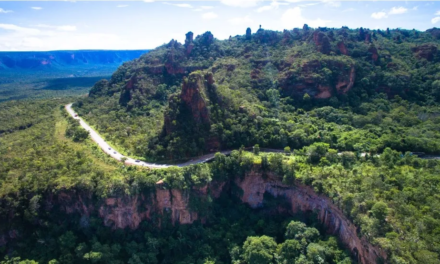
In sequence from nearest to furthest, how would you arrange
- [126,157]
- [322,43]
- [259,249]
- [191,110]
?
[259,249] → [126,157] → [191,110] → [322,43]

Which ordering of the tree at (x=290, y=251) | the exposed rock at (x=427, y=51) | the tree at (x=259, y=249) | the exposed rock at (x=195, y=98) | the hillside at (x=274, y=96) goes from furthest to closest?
the exposed rock at (x=427, y=51), the exposed rock at (x=195, y=98), the hillside at (x=274, y=96), the tree at (x=259, y=249), the tree at (x=290, y=251)

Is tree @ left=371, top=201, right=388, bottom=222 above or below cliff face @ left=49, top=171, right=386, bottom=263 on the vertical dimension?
above

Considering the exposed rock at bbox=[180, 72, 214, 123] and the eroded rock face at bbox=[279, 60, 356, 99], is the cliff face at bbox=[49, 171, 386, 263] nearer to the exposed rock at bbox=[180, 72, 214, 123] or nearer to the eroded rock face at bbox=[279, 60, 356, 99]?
the exposed rock at bbox=[180, 72, 214, 123]

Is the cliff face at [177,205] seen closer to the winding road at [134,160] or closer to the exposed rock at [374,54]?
the winding road at [134,160]

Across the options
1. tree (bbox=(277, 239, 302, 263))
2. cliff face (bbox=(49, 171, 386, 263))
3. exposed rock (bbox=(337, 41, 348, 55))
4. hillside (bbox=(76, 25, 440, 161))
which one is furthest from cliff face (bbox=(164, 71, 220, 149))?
exposed rock (bbox=(337, 41, 348, 55))

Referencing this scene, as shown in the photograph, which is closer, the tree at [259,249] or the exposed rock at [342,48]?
the tree at [259,249]

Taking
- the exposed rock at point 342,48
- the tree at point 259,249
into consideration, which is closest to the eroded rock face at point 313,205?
the tree at point 259,249

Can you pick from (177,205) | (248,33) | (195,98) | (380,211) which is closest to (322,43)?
(248,33)

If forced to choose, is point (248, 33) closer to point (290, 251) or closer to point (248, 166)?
point (248, 166)
